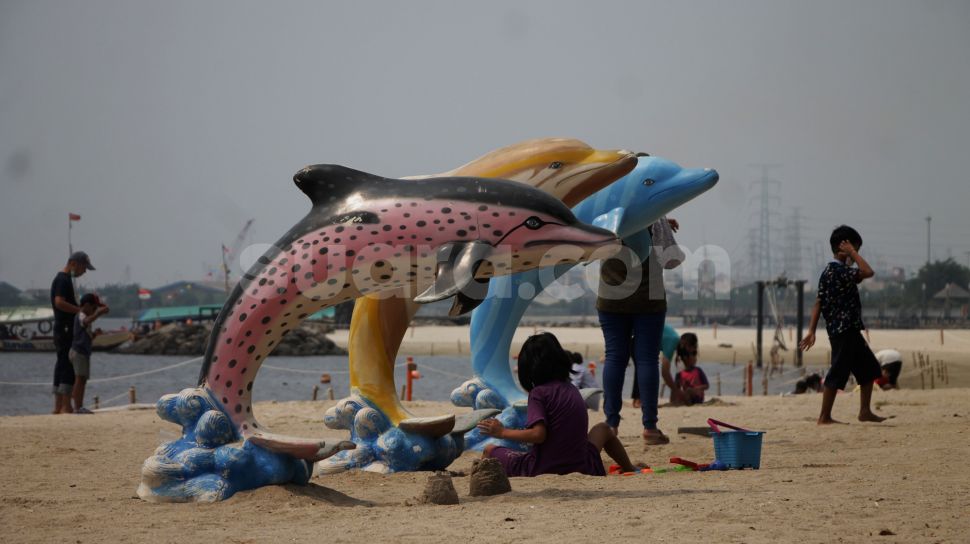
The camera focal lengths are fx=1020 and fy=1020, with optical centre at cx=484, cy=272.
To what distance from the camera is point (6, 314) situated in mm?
68938

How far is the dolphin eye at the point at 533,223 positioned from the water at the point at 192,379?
1273cm

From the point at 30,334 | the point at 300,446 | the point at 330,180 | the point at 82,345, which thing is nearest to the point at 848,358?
the point at 330,180

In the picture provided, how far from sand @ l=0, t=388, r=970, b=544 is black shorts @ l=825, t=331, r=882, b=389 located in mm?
677

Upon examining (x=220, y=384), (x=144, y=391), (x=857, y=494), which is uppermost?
(x=220, y=384)

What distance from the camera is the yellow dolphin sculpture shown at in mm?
6992

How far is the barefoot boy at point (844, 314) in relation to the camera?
893 cm

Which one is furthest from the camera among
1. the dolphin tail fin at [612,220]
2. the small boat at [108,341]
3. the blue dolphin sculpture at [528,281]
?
the small boat at [108,341]

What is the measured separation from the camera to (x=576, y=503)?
16.6 feet

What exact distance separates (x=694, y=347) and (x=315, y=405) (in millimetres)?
5091

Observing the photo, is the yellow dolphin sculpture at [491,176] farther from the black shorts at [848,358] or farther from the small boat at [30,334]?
the small boat at [30,334]

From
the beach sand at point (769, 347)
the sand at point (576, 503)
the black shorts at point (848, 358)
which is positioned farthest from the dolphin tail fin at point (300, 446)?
the beach sand at point (769, 347)

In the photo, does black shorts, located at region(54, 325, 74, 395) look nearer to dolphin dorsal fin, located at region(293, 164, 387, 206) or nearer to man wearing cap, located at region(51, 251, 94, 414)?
man wearing cap, located at region(51, 251, 94, 414)

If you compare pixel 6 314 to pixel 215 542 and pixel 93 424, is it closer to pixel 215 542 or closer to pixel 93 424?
pixel 93 424

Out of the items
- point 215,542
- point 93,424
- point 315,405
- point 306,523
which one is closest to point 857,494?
point 306,523
